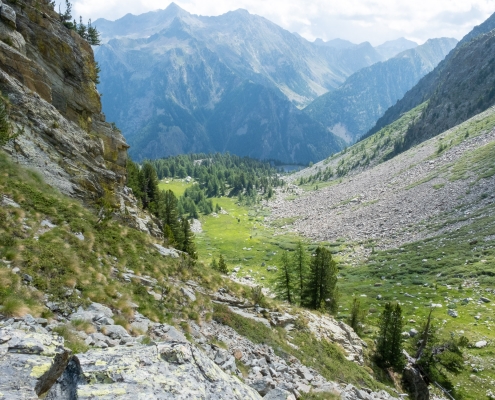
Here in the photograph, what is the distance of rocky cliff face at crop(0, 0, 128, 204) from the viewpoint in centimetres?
2469

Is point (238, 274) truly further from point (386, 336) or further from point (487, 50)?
point (487, 50)

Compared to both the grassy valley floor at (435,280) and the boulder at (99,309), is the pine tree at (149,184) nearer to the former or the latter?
the grassy valley floor at (435,280)

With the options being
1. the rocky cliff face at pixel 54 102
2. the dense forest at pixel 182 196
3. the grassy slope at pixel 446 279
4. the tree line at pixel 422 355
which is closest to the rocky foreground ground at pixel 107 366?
the rocky cliff face at pixel 54 102

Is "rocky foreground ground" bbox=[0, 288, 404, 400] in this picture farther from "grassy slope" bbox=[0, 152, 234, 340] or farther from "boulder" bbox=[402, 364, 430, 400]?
"boulder" bbox=[402, 364, 430, 400]

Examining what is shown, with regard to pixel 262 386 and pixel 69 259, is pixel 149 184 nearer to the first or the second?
pixel 69 259

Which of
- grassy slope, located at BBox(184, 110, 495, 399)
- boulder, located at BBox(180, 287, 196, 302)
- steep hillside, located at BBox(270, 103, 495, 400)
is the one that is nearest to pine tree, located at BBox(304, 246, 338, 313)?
grassy slope, located at BBox(184, 110, 495, 399)

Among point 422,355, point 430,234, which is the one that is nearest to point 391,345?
point 422,355

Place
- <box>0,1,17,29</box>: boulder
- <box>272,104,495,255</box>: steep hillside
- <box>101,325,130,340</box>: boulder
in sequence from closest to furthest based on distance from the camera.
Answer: <box>101,325,130,340</box>: boulder, <box>0,1,17,29</box>: boulder, <box>272,104,495,255</box>: steep hillside

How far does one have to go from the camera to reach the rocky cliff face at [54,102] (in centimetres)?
2469

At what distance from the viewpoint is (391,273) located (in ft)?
190

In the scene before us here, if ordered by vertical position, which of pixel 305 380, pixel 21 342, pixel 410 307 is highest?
pixel 410 307

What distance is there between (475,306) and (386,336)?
21.5 metres

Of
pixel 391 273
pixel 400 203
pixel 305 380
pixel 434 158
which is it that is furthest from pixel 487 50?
pixel 305 380

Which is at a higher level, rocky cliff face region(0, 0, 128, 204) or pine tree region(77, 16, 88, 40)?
pine tree region(77, 16, 88, 40)
